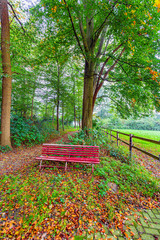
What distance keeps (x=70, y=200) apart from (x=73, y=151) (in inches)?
67.2

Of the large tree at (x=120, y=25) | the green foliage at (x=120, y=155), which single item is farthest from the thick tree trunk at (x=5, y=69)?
the green foliage at (x=120, y=155)

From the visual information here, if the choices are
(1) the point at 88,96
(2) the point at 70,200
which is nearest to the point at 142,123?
(1) the point at 88,96

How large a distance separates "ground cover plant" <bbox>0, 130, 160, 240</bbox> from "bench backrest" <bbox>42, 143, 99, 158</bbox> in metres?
0.47

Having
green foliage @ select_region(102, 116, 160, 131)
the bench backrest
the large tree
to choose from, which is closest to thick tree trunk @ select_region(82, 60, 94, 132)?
the large tree

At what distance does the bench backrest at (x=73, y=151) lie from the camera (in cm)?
393

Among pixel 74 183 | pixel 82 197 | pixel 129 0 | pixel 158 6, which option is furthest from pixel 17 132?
pixel 158 6

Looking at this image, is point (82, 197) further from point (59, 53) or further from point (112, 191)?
point (59, 53)

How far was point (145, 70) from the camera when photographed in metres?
5.58

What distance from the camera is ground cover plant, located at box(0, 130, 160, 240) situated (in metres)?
1.92

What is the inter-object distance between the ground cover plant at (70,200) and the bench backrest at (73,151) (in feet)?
1.54

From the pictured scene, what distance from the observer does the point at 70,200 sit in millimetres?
2529

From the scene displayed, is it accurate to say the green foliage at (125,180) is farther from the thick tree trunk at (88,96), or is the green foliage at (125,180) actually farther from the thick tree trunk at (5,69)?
the thick tree trunk at (5,69)

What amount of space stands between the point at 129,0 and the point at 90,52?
2327 mm

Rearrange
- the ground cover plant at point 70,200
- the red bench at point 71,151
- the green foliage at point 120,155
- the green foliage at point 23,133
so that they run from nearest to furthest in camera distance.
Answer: the ground cover plant at point 70,200 → the red bench at point 71,151 → the green foliage at point 120,155 → the green foliage at point 23,133
